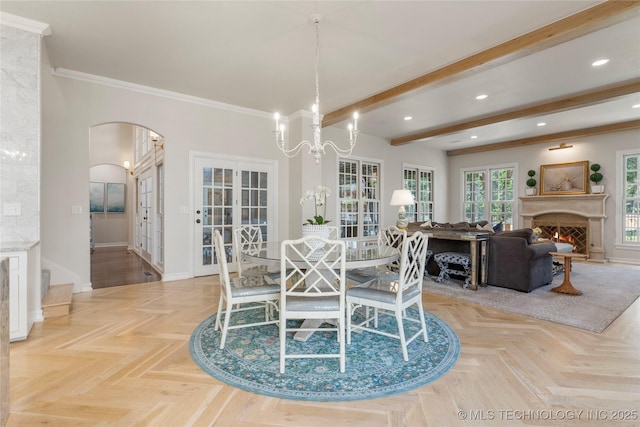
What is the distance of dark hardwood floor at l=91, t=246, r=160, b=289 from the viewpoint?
4629mm

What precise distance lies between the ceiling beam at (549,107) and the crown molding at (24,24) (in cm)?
629

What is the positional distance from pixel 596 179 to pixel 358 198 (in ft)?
16.6

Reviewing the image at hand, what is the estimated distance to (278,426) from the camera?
159 centimetres

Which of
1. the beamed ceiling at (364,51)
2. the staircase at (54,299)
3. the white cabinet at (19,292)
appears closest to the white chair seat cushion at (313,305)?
the white cabinet at (19,292)

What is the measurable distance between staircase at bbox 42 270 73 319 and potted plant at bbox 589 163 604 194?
923cm

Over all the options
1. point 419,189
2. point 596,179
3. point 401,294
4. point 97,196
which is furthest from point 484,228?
point 97,196

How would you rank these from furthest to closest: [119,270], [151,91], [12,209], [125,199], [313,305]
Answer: [125,199] < [119,270] < [151,91] < [12,209] < [313,305]

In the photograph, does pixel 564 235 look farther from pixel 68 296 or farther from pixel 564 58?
pixel 68 296

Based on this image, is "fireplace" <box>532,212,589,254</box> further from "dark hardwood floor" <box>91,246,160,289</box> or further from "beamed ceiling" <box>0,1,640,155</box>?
"dark hardwood floor" <box>91,246,160,289</box>

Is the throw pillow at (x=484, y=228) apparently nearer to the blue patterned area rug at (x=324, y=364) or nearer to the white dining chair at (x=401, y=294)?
the blue patterned area rug at (x=324, y=364)

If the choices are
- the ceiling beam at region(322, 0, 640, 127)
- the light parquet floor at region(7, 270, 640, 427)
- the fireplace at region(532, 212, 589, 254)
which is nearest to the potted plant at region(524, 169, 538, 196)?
the fireplace at region(532, 212, 589, 254)

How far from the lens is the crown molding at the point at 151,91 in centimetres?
395

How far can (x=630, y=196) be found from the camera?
6.45 metres
